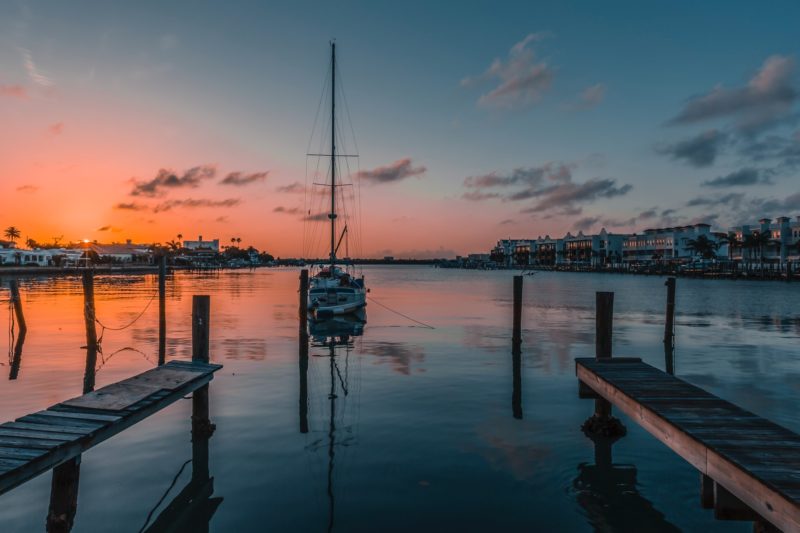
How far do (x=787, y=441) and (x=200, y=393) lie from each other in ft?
34.7

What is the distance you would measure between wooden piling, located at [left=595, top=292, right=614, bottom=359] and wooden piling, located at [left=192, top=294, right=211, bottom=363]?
929cm

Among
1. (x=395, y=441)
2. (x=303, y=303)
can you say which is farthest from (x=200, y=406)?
(x=303, y=303)

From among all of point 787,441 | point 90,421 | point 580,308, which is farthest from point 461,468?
point 580,308

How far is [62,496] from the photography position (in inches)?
284

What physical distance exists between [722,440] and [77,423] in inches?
341

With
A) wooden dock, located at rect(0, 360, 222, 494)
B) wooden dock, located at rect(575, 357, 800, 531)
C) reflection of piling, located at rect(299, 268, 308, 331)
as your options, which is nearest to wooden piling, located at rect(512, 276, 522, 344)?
reflection of piling, located at rect(299, 268, 308, 331)

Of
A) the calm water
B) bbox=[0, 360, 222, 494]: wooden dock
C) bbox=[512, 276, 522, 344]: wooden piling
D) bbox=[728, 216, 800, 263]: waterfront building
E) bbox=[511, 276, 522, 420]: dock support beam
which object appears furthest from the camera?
bbox=[728, 216, 800, 263]: waterfront building

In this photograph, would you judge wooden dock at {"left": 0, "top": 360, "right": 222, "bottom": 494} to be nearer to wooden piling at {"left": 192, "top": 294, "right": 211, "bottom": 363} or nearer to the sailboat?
wooden piling at {"left": 192, "top": 294, "right": 211, "bottom": 363}

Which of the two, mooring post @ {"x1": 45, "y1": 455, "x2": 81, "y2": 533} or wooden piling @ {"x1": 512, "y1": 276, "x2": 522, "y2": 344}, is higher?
wooden piling @ {"x1": 512, "y1": 276, "x2": 522, "y2": 344}

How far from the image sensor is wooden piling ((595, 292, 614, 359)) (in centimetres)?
1290

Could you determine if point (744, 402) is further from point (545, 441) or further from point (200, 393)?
point (200, 393)

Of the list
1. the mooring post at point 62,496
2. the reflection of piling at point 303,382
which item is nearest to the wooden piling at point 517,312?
the reflection of piling at point 303,382

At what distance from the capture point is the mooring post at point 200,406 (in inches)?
412

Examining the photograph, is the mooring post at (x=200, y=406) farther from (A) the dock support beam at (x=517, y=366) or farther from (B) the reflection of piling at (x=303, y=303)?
(B) the reflection of piling at (x=303, y=303)
